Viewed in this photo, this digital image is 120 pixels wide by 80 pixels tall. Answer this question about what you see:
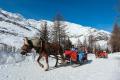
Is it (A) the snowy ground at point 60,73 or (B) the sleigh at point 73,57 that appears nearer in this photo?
(A) the snowy ground at point 60,73

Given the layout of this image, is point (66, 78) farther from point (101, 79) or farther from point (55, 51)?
point (55, 51)

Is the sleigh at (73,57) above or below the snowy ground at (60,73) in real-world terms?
above

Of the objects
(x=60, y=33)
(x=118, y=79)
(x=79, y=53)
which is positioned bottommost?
(x=118, y=79)

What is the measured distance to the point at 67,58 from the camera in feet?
62.0

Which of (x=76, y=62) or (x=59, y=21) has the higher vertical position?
(x=59, y=21)

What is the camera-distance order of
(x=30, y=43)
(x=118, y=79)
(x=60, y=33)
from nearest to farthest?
(x=118, y=79), (x=30, y=43), (x=60, y=33)

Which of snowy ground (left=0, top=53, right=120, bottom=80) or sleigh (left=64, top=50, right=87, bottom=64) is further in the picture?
sleigh (left=64, top=50, right=87, bottom=64)

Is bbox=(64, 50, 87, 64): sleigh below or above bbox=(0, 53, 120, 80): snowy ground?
above

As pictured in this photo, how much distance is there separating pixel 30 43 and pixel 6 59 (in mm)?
5265

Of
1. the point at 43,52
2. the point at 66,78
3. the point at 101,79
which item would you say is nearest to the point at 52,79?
the point at 66,78

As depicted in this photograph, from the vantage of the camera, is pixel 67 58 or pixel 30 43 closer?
pixel 30 43

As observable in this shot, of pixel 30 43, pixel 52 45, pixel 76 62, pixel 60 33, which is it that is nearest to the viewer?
pixel 30 43

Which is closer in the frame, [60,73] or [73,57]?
[60,73]

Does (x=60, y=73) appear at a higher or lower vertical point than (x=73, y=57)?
lower
